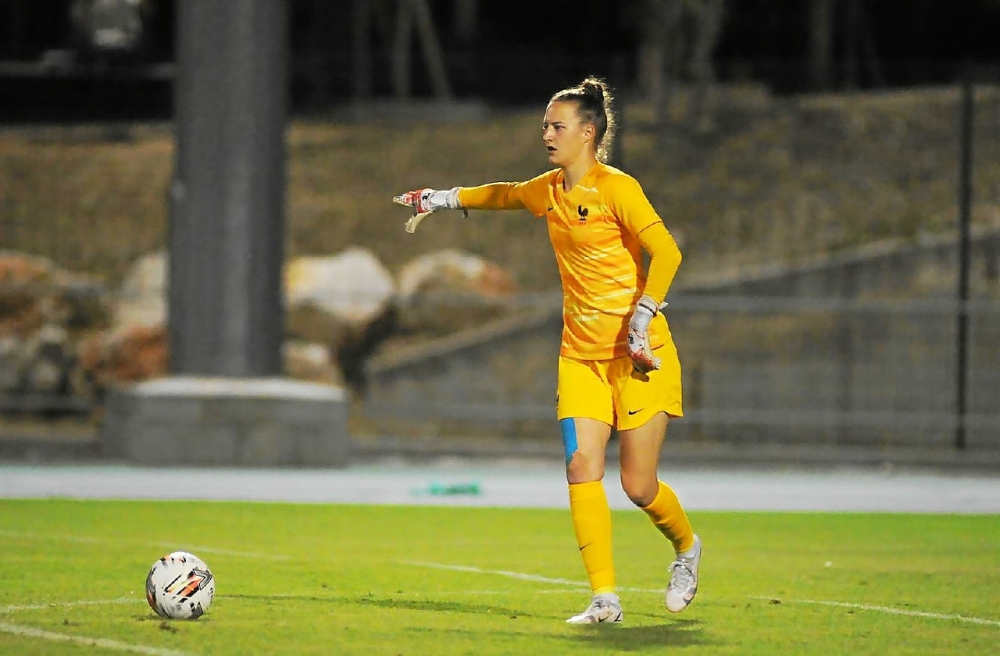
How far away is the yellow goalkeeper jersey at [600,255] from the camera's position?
8.59 meters

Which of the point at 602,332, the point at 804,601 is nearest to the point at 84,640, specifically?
the point at 602,332

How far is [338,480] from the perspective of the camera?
17.0m

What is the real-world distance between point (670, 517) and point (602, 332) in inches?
36.8

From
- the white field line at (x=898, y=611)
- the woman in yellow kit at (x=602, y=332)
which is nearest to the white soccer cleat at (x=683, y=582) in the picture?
the woman in yellow kit at (x=602, y=332)

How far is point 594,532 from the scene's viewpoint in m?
8.48

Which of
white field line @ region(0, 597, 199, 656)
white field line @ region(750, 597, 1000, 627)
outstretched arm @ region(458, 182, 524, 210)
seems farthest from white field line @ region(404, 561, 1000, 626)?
white field line @ region(0, 597, 199, 656)

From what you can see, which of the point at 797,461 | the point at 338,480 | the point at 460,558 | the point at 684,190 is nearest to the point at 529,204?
the point at 460,558

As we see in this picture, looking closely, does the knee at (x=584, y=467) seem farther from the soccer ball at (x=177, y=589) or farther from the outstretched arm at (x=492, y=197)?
the soccer ball at (x=177, y=589)

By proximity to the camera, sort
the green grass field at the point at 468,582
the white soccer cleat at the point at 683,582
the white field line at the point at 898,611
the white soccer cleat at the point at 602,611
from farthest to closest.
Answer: the white field line at the point at 898,611 → the white soccer cleat at the point at 683,582 → the white soccer cleat at the point at 602,611 → the green grass field at the point at 468,582

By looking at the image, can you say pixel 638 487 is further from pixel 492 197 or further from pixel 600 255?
pixel 492 197

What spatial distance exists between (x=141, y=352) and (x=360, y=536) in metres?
11.6

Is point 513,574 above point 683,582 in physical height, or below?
below

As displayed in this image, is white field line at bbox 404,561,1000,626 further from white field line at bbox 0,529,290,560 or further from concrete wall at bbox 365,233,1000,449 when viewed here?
concrete wall at bbox 365,233,1000,449

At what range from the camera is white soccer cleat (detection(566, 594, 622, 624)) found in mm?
8445
